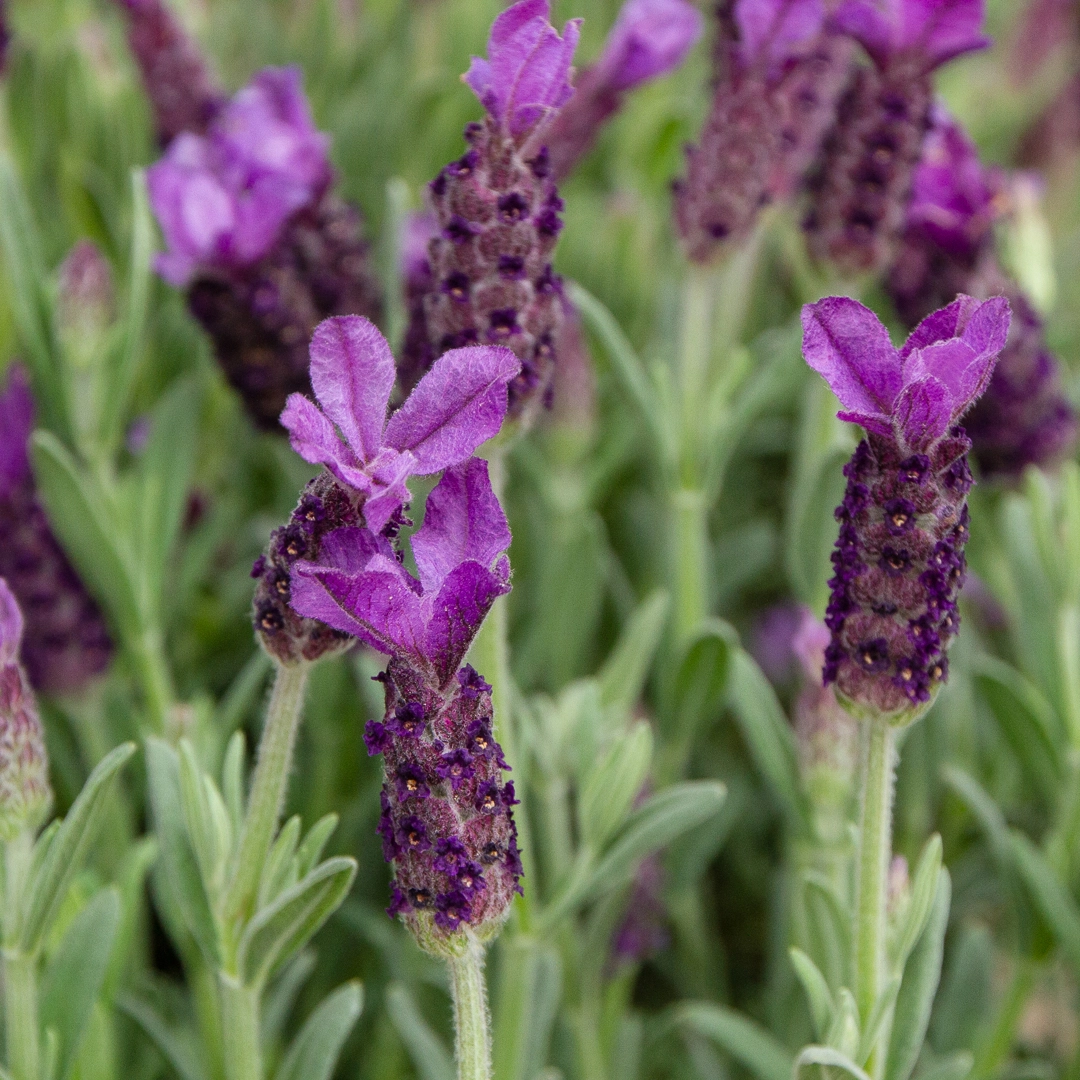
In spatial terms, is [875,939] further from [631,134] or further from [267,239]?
[631,134]

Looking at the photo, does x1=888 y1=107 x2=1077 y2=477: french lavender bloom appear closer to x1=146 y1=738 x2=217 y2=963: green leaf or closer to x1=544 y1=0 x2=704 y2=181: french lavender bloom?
x1=544 y1=0 x2=704 y2=181: french lavender bloom

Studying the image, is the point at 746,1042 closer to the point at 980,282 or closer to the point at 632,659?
the point at 632,659

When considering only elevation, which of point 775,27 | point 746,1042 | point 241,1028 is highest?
point 775,27

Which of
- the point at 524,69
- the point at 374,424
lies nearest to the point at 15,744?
the point at 374,424

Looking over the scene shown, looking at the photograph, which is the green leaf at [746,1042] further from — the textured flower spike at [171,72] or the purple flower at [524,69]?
the textured flower spike at [171,72]

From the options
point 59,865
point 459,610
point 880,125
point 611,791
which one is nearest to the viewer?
point 459,610

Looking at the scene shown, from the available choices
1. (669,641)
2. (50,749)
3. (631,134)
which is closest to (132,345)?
(50,749)

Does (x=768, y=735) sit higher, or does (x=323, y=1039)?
(x=768, y=735)

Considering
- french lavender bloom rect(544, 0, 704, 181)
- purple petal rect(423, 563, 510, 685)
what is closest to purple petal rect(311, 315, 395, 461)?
purple petal rect(423, 563, 510, 685)
